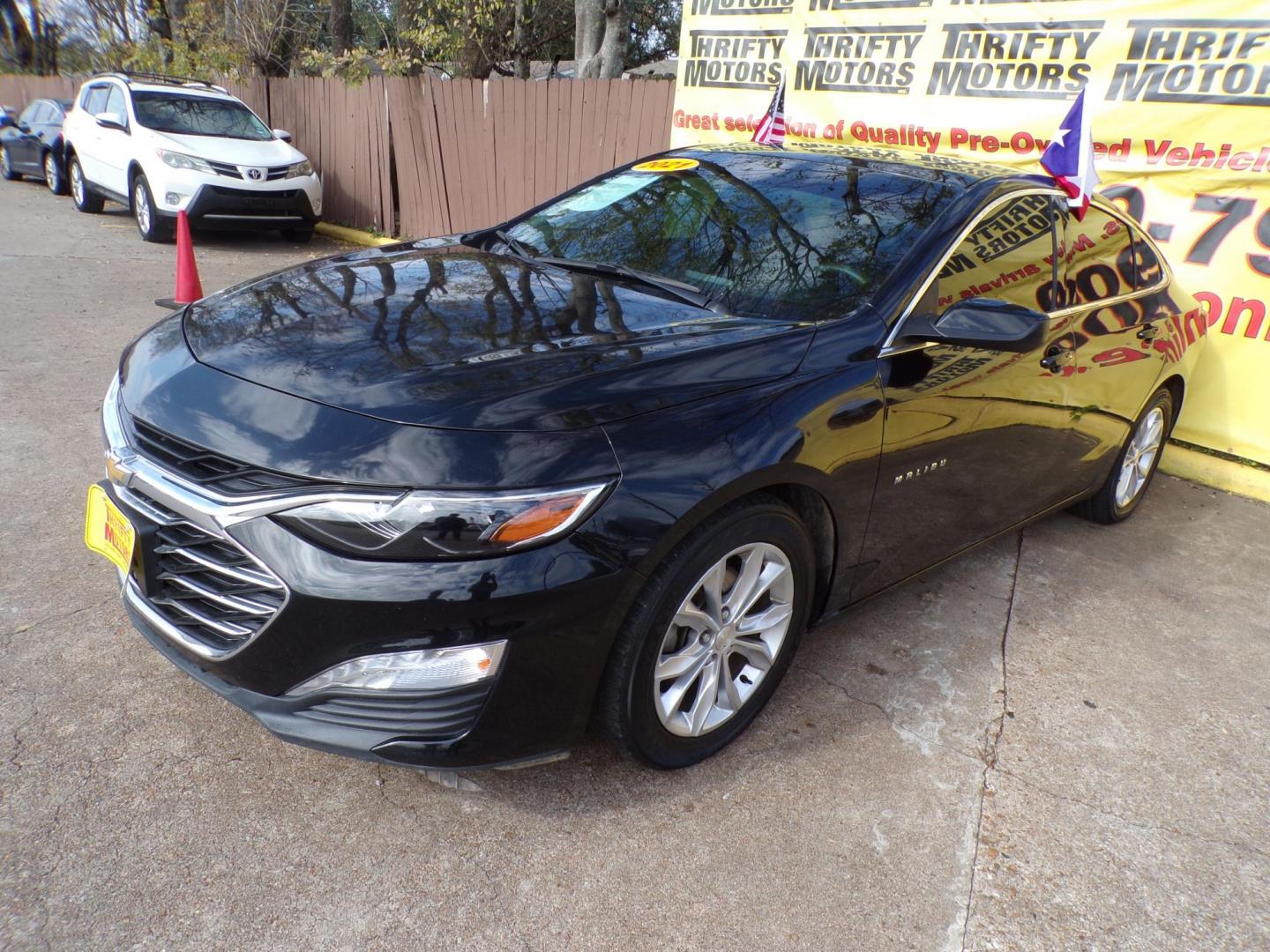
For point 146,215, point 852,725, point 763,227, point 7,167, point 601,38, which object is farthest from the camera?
point 7,167

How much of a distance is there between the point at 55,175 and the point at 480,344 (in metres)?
15.6

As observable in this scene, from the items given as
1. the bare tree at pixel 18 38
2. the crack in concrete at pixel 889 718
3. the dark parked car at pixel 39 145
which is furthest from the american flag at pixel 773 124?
the bare tree at pixel 18 38

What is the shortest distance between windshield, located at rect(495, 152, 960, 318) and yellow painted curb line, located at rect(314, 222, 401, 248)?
26.9ft

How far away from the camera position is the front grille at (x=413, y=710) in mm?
2121

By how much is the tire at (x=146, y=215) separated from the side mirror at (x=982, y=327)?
10.1 meters

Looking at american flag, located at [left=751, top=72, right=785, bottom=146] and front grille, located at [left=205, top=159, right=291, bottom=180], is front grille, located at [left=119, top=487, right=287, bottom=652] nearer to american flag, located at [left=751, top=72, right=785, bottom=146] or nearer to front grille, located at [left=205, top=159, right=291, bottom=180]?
american flag, located at [left=751, top=72, right=785, bottom=146]

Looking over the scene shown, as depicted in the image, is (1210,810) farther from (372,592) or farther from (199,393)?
(199,393)

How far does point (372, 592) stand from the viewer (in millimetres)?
2037

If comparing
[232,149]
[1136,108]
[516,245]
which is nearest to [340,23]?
[232,149]

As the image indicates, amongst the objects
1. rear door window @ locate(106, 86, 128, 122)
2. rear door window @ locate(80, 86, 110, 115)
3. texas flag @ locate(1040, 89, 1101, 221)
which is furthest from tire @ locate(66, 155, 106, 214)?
texas flag @ locate(1040, 89, 1101, 221)

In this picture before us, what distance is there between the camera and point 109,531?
8.16ft

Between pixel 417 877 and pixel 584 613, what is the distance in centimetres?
77

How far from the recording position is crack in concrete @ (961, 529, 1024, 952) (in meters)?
2.37

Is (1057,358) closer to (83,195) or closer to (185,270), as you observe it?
(185,270)
